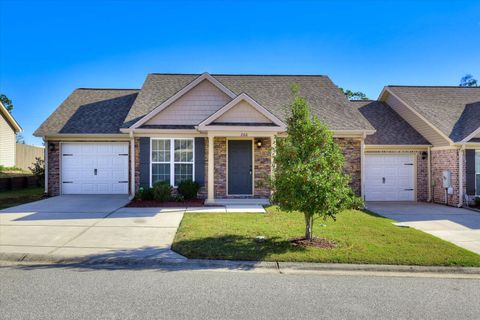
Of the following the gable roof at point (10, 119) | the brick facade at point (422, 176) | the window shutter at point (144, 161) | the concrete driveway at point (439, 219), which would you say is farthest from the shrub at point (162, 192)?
the gable roof at point (10, 119)

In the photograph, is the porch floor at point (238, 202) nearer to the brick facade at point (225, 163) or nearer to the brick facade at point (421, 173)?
the brick facade at point (225, 163)

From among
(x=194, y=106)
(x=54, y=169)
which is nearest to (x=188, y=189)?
(x=194, y=106)


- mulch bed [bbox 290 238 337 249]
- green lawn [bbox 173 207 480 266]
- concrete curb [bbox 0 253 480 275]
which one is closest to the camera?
concrete curb [bbox 0 253 480 275]

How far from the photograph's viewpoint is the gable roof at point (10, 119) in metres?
26.5

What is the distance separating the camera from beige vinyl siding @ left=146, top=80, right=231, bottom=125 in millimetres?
14406

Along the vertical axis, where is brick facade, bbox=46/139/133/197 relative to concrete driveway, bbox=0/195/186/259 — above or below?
above

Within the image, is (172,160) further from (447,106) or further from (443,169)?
(447,106)

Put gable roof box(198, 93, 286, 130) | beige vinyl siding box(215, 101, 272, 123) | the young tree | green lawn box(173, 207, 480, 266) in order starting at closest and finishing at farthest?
green lawn box(173, 207, 480, 266), the young tree, gable roof box(198, 93, 286, 130), beige vinyl siding box(215, 101, 272, 123)

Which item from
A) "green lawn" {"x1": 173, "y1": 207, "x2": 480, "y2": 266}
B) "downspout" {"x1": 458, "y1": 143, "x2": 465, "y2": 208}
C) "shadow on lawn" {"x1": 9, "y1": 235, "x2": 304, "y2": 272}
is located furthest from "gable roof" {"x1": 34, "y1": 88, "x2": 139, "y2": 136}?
"downspout" {"x1": 458, "y1": 143, "x2": 465, "y2": 208}

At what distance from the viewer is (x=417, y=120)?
16141mm

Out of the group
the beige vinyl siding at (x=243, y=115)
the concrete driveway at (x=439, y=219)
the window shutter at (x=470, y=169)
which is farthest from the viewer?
the window shutter at (x=470, y=169)

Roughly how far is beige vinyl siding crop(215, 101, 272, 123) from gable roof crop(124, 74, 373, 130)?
1.65 meters

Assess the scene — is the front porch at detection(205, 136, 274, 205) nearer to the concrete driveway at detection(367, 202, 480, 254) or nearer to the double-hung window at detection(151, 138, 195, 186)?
the double-hung window at detection(151, 138, 195, 186)

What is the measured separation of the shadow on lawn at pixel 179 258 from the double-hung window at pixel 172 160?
712 cm
